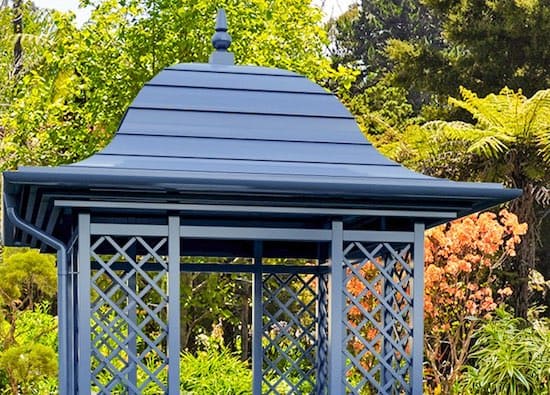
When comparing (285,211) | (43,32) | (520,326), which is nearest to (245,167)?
(285,211)

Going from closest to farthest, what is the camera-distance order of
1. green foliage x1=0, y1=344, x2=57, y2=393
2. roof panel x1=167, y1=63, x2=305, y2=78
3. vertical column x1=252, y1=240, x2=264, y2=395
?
1. roof panel x1=167, y1=63, x2=305, y2=78
2. vertical column x1=252, y1=240, x2=264, y2=395
3. green foliage x1=0, y1=344, x2=57, y2=393

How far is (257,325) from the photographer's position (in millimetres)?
6324

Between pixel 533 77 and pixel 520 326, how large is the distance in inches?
230

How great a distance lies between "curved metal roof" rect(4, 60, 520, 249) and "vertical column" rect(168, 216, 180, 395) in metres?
0.22

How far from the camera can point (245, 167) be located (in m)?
4.59

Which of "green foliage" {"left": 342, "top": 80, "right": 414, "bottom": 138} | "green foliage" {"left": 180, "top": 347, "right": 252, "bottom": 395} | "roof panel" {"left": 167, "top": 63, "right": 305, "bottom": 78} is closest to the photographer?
"roof panel" {"left": 167, "top": 63, "right": 305, "bottom": 78}

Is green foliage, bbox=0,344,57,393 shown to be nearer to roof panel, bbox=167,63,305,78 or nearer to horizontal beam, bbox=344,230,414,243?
roof panel, bbox=167,63,305,78

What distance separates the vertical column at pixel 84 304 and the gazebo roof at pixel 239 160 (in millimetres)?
167

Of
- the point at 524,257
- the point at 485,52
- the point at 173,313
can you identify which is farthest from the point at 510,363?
the point at 485,52

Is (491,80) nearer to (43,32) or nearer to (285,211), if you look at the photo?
(43,32)

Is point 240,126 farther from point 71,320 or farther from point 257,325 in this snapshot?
point 257,325

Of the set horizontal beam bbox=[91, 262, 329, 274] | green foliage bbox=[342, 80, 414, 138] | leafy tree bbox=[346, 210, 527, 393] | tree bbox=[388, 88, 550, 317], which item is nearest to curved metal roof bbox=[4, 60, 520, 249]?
horizontal beam bbox=[91, 262, 329, 274]

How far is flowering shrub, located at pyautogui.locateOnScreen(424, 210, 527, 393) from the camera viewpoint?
1094cm

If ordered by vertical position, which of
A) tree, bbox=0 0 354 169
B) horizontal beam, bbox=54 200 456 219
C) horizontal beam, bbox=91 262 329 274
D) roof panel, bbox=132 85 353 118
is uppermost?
tree, bbox=0 0 354 169
